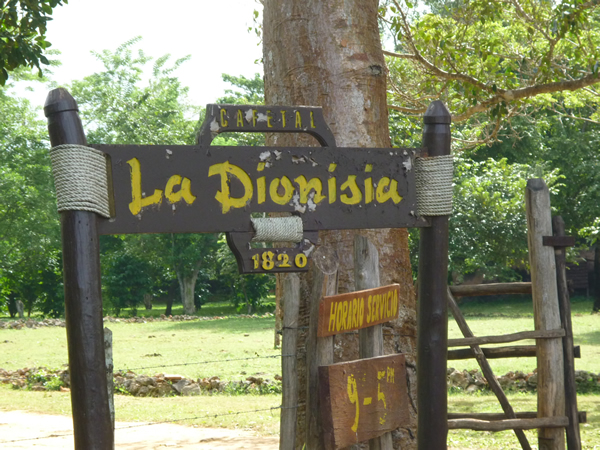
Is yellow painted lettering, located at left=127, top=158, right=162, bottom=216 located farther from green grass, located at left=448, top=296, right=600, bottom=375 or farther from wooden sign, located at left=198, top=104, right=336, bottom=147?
green grass, located at left=448, top=296, right=600, bottom=375

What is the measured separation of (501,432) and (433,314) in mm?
4814

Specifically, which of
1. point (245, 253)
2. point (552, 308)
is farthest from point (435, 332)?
point (552, 308)

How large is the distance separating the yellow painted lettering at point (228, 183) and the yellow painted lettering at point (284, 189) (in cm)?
10

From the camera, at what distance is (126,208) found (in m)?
2.53

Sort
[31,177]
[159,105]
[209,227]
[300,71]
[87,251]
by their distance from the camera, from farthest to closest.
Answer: [159,105] < [31,177] < [300,71] < [209,227] < [87,251]

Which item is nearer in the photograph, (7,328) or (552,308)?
(552,308)

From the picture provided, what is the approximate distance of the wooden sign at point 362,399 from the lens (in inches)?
115

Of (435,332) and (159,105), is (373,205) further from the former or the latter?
(159,105)

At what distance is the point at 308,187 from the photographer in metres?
2.81

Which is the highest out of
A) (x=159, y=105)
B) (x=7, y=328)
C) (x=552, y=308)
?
(x=159, y=105)

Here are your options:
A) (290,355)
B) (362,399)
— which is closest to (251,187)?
(362,399)

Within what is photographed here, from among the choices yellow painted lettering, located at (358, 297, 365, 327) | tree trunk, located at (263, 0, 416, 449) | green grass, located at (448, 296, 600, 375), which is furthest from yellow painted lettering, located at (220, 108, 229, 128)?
green grass, located at (448, 296, 600, 375)

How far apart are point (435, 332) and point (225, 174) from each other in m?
1.22

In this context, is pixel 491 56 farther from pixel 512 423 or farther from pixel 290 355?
pixel 290 355
